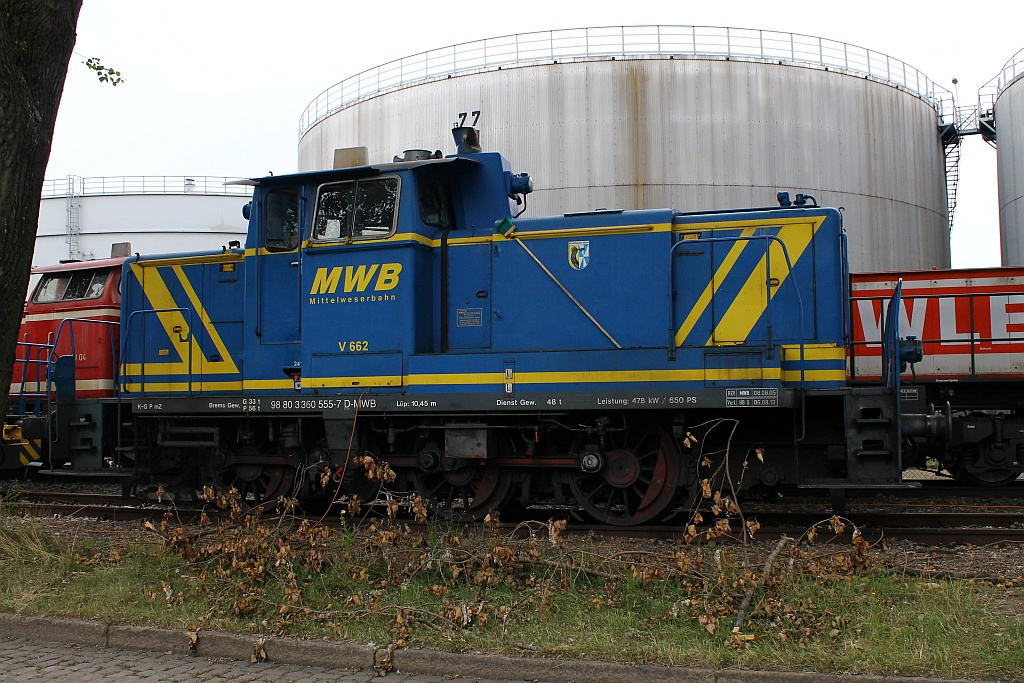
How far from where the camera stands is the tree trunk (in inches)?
245

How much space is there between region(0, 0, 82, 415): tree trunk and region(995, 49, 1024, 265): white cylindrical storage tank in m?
28.1

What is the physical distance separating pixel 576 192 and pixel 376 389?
16.4 meters

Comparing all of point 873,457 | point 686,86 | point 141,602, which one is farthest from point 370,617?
point 686,86

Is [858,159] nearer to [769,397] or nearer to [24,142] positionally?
[769,397]

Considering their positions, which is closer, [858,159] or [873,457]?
[873,457]

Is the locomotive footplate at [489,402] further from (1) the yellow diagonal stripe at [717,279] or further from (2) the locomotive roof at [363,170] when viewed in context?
(2) the locomotive roof at [363,170]

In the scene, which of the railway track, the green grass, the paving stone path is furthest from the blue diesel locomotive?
the paving stone path

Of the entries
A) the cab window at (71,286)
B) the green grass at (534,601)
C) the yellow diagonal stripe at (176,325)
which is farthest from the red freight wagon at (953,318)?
the cab window at (71,286)

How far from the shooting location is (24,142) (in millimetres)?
6340

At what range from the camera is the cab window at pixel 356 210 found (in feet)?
27.9

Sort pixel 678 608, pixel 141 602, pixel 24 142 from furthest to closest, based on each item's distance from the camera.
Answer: pixel 24 142 → pixel 141 602 → pixel 678 608

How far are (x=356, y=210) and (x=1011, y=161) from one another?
2666 cm

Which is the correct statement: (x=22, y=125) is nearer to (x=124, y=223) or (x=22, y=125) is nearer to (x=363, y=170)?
(x=363, y=170)

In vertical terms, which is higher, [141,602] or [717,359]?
[717,359]
